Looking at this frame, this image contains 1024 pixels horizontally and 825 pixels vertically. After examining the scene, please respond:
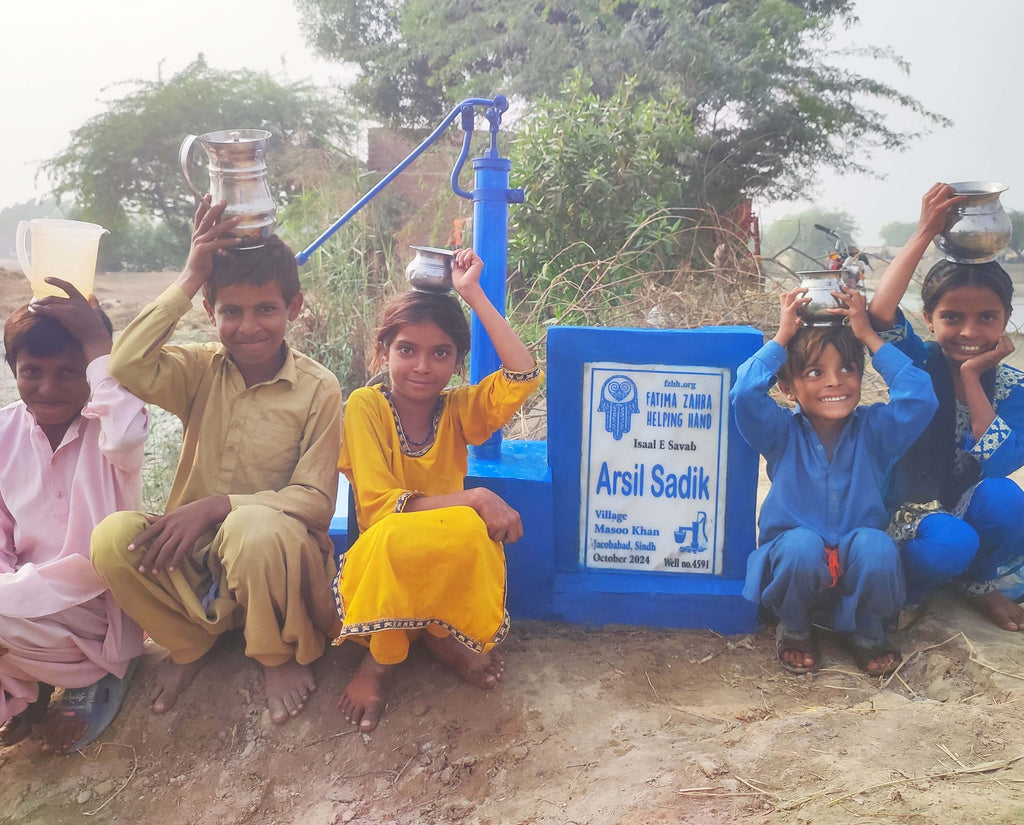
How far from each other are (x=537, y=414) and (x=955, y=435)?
8.53ft

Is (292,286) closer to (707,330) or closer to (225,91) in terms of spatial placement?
(707,330)

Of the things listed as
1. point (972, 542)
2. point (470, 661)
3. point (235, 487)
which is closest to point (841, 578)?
point (972, 542)

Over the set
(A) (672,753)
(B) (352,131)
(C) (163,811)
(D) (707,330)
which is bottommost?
(C) (163,811)

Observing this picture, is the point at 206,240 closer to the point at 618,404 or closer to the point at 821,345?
the point at 618,404

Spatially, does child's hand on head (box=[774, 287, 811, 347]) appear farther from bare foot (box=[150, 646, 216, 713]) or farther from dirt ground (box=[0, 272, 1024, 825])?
bare foot (box=[150, 646, 216, 713])

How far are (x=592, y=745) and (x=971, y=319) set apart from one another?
5.97 feet

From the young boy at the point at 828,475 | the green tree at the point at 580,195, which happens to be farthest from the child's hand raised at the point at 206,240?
the green tree at the point at 580,195

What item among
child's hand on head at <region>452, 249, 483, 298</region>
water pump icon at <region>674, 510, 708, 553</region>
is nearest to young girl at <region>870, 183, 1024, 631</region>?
water pump icon at <region>674, 510, 708, 553</region>

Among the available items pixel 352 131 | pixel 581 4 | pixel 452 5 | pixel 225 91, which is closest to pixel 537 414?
pixel 581 4

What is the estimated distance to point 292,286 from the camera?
2627mm

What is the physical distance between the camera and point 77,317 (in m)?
2.45

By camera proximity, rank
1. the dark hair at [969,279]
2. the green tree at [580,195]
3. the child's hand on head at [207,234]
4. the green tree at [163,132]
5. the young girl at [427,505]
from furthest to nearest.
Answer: the green tree at [163,132], the green tree at [580,195], the dark hair at [969,279], the child's hand on head at [207,234], the young girl at [427,505]

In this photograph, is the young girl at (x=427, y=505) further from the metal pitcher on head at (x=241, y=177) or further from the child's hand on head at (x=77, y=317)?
the child's hand on head at (x=77, y=317)

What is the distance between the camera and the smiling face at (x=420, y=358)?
2.45 metres
